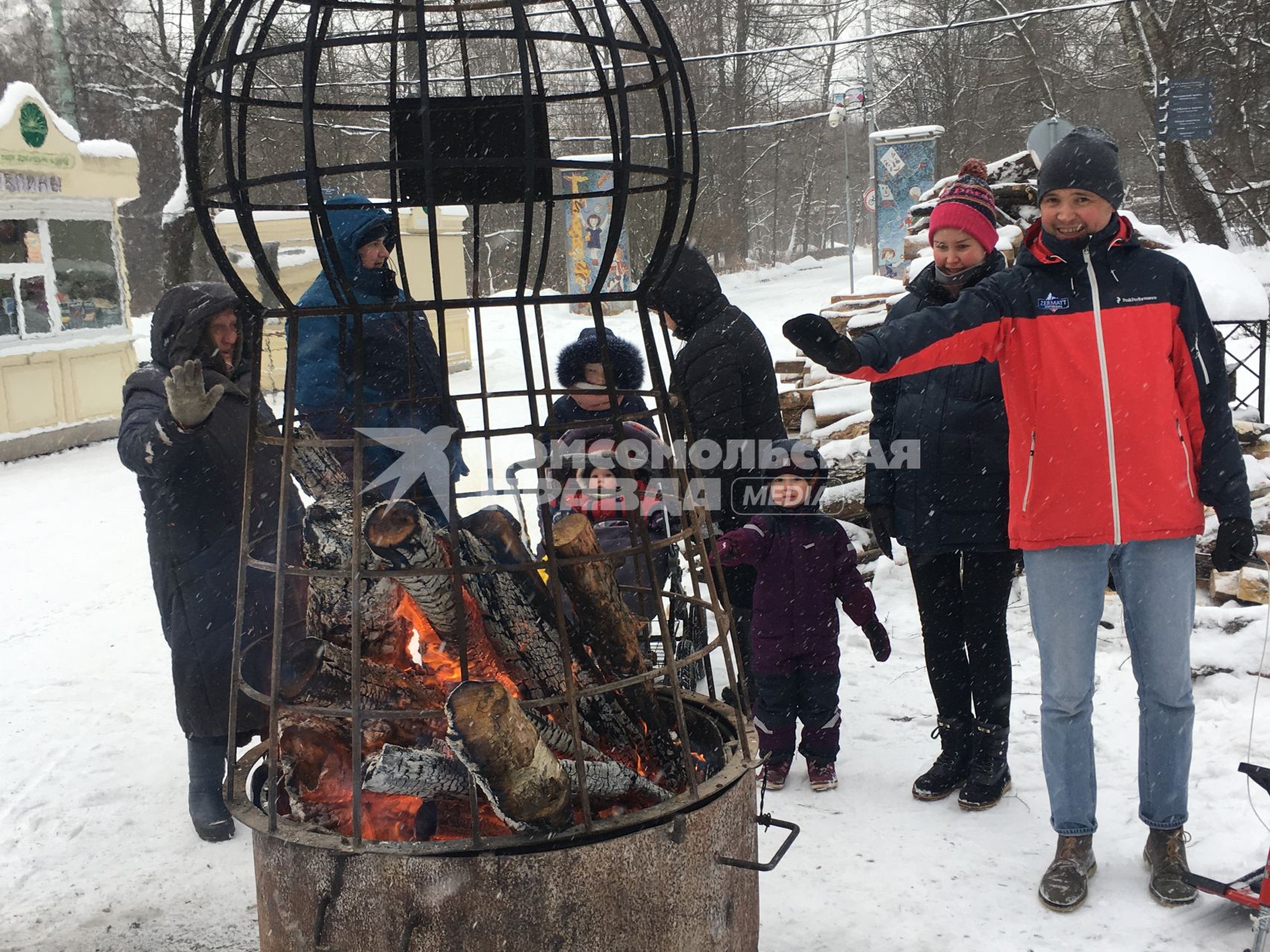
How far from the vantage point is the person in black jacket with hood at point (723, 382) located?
3.85m

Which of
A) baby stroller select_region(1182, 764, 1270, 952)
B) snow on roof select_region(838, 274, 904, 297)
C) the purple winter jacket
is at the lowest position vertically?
baby stroller select_region(1182, 764, 1270, 952)

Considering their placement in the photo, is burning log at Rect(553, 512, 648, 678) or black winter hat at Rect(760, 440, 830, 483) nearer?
burning log at Rect(553, 512, 648, 678)

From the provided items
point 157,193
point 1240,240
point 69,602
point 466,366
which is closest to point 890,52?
point 1240,240

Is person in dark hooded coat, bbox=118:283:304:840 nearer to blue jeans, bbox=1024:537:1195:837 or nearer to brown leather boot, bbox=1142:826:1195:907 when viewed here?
blue jeans, bbox=1024:537:1195:837

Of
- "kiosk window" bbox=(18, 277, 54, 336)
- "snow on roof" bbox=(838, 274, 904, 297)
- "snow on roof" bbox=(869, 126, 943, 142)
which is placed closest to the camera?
"snow on roof" bbox=(838, 274, 904, 297)

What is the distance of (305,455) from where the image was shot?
8.11 feet

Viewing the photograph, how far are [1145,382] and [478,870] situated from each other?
196 centimetres

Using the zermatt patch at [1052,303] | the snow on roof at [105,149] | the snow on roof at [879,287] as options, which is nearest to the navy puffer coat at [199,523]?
→ the zermatt patch at [1052,303]

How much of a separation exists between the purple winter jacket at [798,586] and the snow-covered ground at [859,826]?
1.53 ft

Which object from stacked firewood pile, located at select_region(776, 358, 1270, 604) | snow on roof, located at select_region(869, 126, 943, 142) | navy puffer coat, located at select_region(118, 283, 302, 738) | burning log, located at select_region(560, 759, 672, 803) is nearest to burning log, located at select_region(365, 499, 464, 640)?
burning log, located at select_region(560, 759, 672, 803)

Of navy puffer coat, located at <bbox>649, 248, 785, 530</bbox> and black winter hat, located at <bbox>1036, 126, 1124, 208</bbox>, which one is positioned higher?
black winter hat, located at <bbox>1036, 126, 1124, 208</bbox>

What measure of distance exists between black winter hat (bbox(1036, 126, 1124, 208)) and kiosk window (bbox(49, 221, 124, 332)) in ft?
38.0

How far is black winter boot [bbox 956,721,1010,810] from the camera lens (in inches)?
130

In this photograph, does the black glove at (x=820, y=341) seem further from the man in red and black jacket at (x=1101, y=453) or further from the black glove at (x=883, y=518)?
the black glove at (x=883, y=518)
